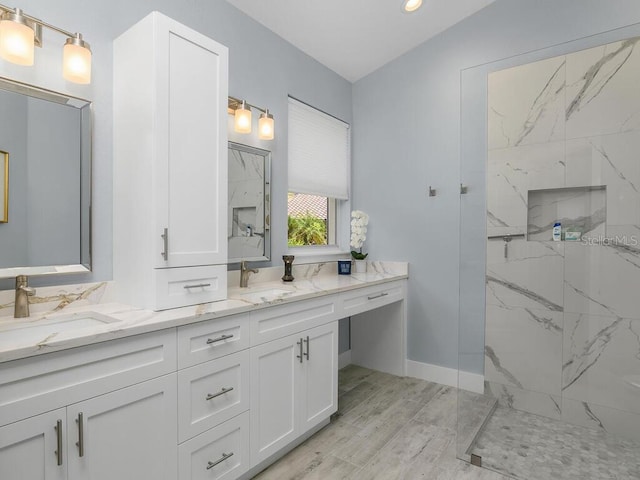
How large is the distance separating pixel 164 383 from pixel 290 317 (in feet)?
2.37

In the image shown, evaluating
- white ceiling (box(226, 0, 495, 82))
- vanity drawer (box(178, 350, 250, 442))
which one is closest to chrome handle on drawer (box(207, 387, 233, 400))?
vanity drawer (box(178, 350, 250, 442))

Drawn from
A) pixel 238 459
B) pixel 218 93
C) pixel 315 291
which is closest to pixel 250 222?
pixel 315 291

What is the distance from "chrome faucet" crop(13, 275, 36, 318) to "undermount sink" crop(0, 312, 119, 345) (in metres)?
0.04

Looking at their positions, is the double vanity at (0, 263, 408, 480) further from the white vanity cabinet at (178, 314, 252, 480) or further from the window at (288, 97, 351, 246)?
the window at (288, 97, 351, 246)

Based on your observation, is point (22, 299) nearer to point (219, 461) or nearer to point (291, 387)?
point (219, 461)

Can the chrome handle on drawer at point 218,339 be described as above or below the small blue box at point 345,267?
below

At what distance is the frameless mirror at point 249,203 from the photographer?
2389mm

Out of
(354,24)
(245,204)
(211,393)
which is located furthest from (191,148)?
(354,24)

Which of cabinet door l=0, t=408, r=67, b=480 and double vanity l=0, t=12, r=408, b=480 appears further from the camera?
double vanity l=0, t=12, r=408, b=480

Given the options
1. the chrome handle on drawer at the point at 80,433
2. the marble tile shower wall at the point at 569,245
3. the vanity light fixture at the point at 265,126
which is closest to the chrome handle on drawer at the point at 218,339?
the chrome handle on drawer at the point at 80,433

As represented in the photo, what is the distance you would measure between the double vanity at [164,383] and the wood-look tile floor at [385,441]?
0.12m

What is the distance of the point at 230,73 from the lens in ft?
7.80

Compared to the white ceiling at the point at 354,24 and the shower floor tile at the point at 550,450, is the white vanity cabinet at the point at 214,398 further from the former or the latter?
the white ceiling at the point at 354,24

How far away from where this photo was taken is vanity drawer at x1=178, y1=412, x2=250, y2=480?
4.85 ft
